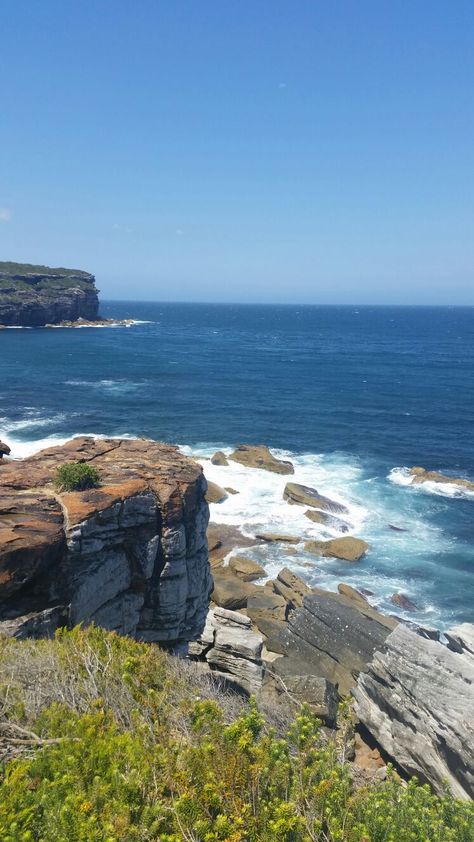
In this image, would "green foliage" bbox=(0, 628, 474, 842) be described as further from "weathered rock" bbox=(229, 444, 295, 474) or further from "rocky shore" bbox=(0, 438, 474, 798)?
"weathered rock" bbox=(229, 444, 295, 474)

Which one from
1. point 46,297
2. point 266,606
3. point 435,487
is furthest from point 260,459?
point 46,297

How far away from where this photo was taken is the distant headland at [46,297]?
15500 cm

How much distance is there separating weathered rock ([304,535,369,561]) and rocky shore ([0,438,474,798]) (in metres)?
10.7

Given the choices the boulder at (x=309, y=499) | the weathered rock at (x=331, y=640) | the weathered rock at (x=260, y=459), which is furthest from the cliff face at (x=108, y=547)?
the weathered rock at (x=260, y=459)

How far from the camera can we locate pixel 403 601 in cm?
3131

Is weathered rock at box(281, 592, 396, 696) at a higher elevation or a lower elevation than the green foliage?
lower

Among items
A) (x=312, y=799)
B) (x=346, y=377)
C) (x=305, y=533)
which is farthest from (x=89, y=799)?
(x=346, y=377)

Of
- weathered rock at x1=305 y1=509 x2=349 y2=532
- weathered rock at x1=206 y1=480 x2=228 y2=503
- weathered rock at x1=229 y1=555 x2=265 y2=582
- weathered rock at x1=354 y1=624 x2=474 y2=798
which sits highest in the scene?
weathered rock at x1=354 y1=624 x2=474 y2=798

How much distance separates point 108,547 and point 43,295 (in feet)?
529

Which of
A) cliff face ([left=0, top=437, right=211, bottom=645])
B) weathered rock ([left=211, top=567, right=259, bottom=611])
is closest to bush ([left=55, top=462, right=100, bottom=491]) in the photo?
cliff face ([left=0, top=437, right=211, bottom=645])

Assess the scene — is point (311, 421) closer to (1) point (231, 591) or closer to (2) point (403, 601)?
(2) point (403, 601)

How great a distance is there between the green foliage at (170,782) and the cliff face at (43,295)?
15994 cm

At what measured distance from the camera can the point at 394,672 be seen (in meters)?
16.5

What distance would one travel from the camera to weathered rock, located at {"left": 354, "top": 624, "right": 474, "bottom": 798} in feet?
45.4
